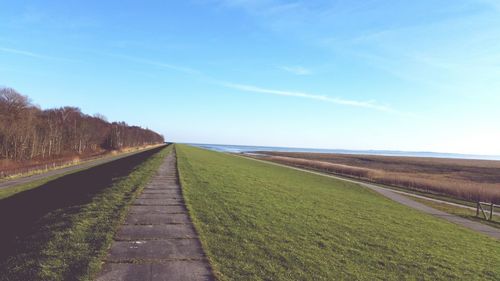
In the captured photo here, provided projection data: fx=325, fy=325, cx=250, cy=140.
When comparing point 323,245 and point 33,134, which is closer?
point 323,245

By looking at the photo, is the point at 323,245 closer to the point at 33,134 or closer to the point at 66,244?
the point at 66,244

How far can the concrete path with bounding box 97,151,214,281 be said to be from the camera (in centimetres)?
504

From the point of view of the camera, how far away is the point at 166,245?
6348mm

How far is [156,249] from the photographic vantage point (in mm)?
6102

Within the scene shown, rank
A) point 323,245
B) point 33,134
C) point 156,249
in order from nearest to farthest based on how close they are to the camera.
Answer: point 156,249 → point 323,245 → point 33,134

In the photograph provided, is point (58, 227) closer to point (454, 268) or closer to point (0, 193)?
point (454, 268)

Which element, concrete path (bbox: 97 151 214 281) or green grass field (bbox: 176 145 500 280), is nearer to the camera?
concrete path (bbox: 97 151 214 281)

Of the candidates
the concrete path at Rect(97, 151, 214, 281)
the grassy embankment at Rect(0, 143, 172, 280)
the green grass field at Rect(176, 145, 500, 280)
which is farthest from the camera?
the green grass field at Rect(176, 145, 500, 280)

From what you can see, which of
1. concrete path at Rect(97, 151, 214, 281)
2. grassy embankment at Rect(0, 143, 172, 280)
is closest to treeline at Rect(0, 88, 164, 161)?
grassy embankment at Rect(0, 143, 172, 280)

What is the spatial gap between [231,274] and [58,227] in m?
4.41

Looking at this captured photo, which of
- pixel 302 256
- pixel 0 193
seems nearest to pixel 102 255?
pixel 302 256

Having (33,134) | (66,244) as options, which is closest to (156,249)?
(66,244)

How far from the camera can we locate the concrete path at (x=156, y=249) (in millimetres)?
5035

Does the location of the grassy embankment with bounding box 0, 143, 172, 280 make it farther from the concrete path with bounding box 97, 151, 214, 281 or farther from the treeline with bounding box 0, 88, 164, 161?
the treeline with bounding box 0, 88, 164, 161
